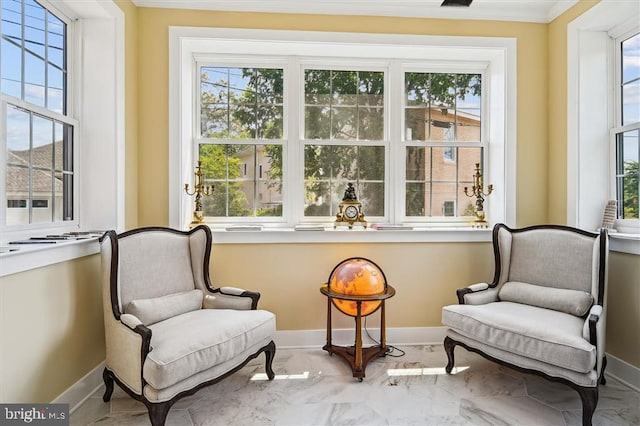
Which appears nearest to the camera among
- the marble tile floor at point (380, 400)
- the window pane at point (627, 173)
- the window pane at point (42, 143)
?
the marble tile floor at point (380, 400)

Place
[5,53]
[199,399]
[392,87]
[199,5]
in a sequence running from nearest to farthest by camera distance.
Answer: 1. [5,53]
2. [199,399]
3. [199,5]
4. [392,87]

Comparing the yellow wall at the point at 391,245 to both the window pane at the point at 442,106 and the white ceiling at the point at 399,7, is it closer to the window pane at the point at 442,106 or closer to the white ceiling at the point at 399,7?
the white ceiling at the point at 399,7

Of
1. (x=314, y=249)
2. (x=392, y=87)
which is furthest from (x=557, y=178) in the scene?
(x=314, y=249)

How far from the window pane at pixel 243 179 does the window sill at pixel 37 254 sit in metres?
1.21

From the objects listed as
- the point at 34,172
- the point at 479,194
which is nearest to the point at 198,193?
the point at 34,172

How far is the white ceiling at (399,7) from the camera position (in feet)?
9.70

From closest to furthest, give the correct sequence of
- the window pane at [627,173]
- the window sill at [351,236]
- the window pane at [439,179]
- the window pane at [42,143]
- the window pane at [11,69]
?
the window pane at [11,69]
the window pane at [42,143]
the window pane at [627,173]
the window sill at [351,236]
the window pane at [439,179]

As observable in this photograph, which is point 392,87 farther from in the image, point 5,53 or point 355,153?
point 5,53

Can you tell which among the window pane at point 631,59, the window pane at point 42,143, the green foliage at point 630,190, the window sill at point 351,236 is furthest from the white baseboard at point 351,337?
the window pane at point 631,59

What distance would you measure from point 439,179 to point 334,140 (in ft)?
3.56

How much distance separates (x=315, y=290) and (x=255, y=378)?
0.84 metres

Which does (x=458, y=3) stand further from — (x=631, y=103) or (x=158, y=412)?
(x=158, y=412)

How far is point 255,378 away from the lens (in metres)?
2.53

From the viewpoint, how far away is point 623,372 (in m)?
2.51
